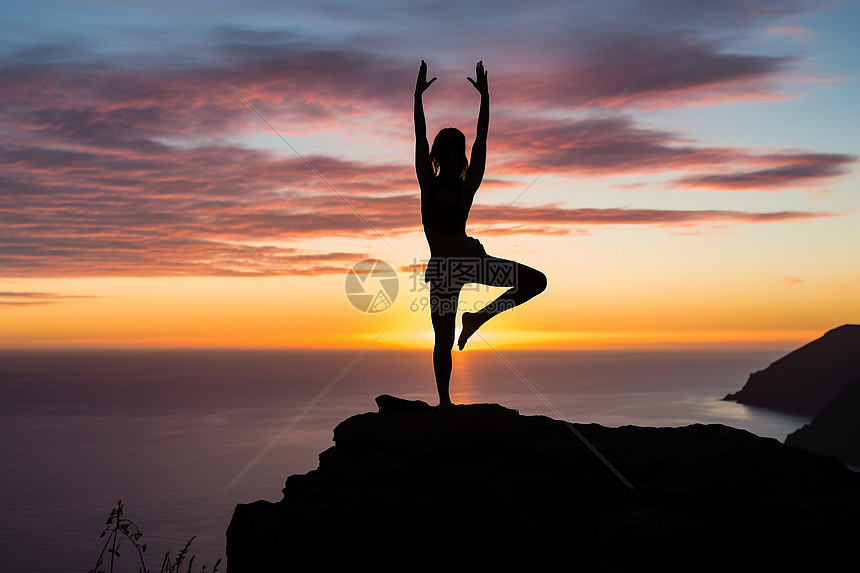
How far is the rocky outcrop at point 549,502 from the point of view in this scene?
652 centimetres

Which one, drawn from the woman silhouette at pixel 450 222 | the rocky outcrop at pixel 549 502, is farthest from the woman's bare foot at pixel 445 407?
the woman silhouette at pixel 450 222

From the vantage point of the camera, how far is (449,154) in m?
9.20

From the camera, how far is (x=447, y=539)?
7.40 m

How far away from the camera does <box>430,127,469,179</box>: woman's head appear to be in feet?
30.1

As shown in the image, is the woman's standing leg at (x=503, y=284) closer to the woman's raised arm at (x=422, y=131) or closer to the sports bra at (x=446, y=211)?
the sports bra at (x=446, y=211)

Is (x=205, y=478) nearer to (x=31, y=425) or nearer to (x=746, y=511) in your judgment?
(x=31, y=425)

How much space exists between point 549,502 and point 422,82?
19.3 feet

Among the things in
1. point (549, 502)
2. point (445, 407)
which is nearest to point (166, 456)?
point (445, 407)

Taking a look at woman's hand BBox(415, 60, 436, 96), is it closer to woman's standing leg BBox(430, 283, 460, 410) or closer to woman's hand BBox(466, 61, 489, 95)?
woman's hand BBox(466, 61, 489, 95)

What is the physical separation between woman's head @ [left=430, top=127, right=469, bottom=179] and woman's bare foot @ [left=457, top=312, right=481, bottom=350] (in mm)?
2009

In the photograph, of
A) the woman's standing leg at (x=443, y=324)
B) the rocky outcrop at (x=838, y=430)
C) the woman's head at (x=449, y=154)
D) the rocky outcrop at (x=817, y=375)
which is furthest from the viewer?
the rocky outcrop at (x=817, y=375)

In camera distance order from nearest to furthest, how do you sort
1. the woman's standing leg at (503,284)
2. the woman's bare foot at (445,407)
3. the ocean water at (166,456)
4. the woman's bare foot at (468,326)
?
the woman's standing leg at (503,284)
the woman's bare foot at (468,326)
the woman's bare foot at (445,407)
the ocean water at (166,456)

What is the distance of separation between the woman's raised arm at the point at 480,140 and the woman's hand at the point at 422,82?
0.66 m

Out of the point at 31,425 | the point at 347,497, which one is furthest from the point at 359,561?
the point at 31,425
